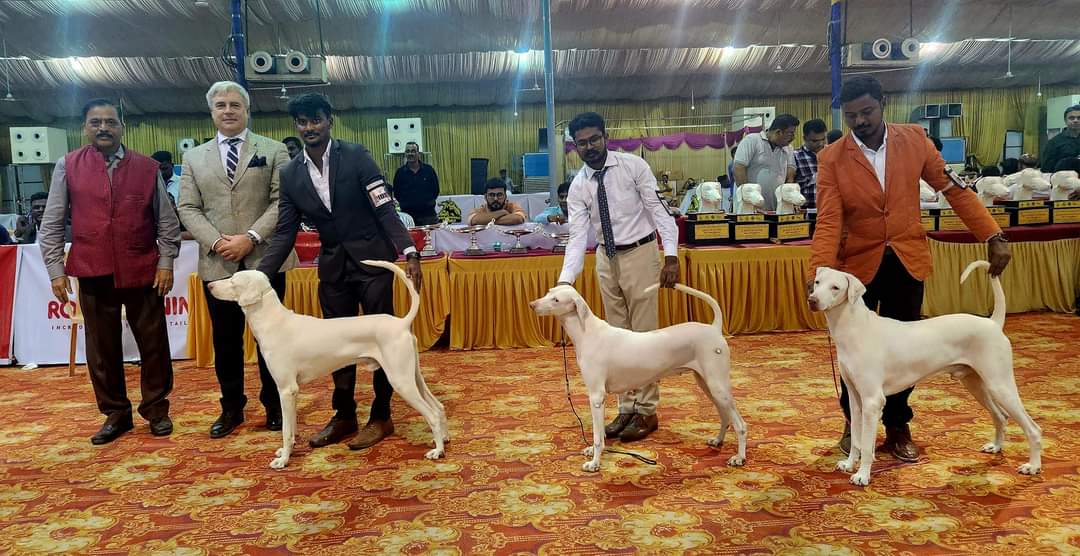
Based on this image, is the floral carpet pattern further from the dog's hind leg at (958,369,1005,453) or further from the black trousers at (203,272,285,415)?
the black trousers at (203,272,285,415)

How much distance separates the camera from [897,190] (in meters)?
2.89

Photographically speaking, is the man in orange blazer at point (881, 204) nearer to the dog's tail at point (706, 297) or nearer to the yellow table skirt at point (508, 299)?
the dog's tail at point (706, 297)

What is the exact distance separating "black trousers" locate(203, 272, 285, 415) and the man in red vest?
0.31 meters

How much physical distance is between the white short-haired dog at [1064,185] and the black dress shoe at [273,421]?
22.5 ft

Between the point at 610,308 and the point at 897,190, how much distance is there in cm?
142

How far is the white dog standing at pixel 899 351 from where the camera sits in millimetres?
2721

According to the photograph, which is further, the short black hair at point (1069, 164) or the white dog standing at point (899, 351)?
the short black hair at point (1069, 164)

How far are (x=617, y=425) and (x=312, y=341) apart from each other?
1.56 metres

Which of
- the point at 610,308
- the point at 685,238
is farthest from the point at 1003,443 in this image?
the point at 685,238

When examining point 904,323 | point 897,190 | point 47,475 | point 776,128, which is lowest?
point 47,475

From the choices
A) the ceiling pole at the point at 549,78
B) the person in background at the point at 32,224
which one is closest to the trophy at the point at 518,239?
the ceiling pole at the point at 549,78

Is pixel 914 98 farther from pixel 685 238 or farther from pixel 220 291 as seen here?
pixel 220 291

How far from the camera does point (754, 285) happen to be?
5.75 meters

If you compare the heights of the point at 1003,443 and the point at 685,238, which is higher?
the point at 685,238
